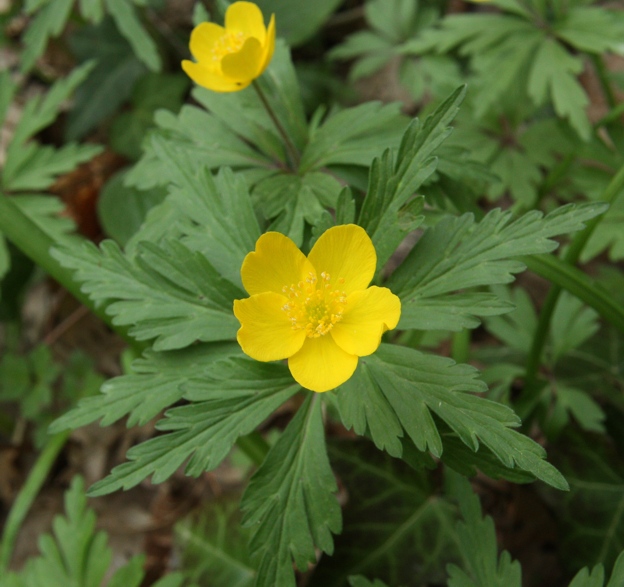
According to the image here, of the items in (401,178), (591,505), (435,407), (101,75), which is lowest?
(591,505)

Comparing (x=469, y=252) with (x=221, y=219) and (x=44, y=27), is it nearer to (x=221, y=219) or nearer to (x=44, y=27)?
(x=221, y=219)

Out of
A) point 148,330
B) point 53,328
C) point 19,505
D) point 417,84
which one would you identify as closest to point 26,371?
point 53,328

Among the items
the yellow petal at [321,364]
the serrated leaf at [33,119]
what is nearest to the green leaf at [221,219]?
the yellow petal at [321,364]

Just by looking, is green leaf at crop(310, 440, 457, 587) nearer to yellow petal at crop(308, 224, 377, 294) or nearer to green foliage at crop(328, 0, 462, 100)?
yellow petal at crop(308, 224, 377, 294)

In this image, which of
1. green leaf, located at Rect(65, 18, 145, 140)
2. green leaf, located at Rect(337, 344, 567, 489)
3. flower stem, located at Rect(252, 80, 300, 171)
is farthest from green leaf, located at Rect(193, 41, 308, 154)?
green leaf, located at Rect(65, 18, 145, 140)

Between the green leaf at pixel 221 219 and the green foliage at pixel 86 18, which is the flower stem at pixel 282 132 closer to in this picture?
the green leaf at pixel 221 219

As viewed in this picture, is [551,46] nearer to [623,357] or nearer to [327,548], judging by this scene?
[623,357]

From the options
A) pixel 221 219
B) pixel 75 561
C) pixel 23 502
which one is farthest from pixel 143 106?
pixel 75 561
